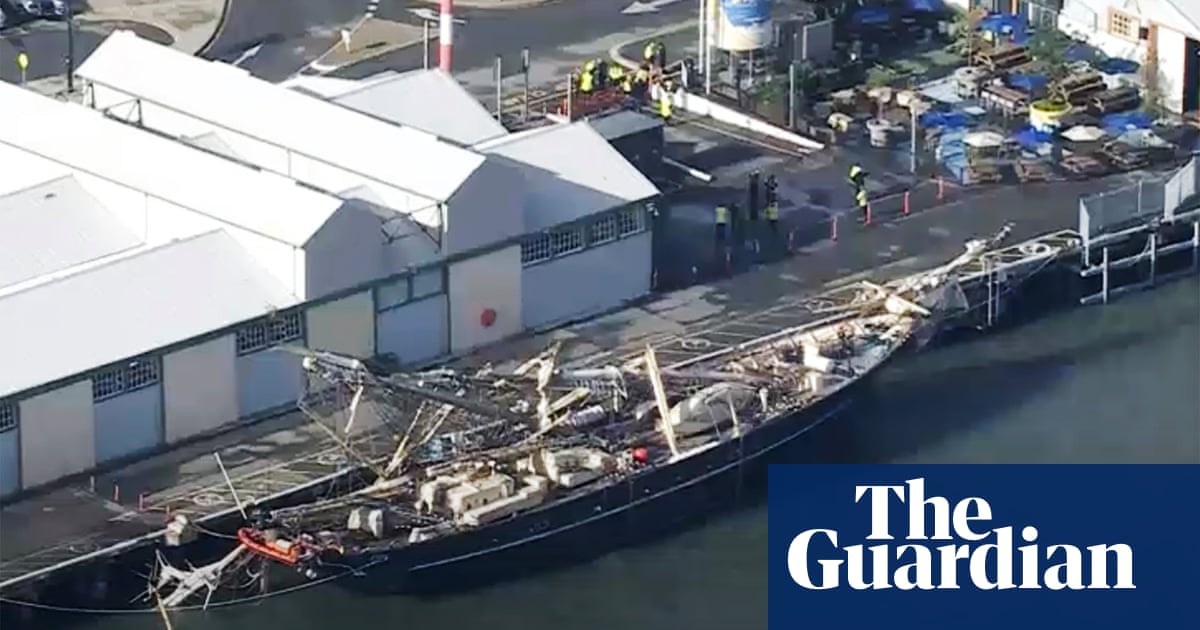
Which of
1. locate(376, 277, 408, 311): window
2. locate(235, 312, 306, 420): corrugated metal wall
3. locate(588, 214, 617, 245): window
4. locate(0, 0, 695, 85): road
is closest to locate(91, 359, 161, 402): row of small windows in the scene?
locate(235, 312, 306, 420): corrugated metal wall

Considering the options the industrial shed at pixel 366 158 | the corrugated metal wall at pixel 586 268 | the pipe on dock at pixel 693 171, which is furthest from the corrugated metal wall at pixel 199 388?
the pipe on dock at pixel 693 171

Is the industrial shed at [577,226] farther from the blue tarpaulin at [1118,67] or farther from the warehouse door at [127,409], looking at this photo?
the blue tarpaulin at [1118,67]

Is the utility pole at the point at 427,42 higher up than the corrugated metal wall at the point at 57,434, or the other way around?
the utility pole at the point at 427,42

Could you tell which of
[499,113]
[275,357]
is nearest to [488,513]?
[275,357]

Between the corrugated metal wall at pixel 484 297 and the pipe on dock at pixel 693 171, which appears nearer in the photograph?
the corrugated metal wall at pixel 484 297

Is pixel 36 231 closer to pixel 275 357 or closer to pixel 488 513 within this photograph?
pixel 275 357

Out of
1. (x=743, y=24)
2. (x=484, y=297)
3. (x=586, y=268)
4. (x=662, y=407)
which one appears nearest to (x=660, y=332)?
(x=586, y=268)
